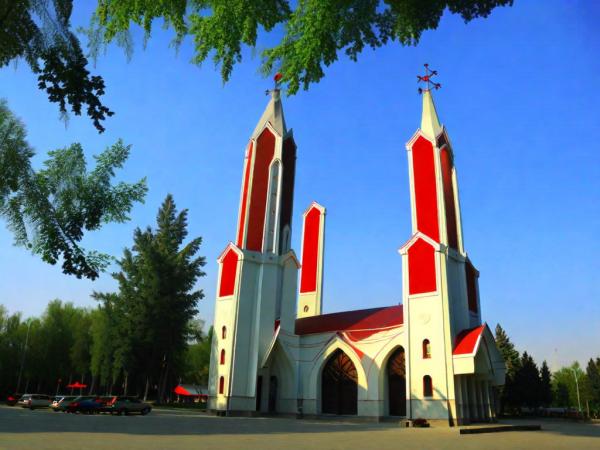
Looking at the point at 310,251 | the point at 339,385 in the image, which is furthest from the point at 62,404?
the point at 310,251

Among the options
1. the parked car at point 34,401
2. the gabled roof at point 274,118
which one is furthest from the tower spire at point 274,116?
the parked car at point 34,401

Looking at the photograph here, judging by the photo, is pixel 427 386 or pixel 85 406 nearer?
pixel 427 386

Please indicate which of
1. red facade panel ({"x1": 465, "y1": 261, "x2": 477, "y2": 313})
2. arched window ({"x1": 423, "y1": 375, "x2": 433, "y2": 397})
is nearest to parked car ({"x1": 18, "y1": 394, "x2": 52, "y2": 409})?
arched window ({"x1": 423, "y1": 375, "x2": 433, "y2": 397})

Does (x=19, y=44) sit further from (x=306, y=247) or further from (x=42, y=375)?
(x=42, y=375)

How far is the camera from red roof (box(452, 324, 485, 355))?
2391 cm

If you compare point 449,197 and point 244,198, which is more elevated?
point 244,198

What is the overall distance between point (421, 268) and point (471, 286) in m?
4.21

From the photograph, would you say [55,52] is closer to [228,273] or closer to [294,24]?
[294,24]

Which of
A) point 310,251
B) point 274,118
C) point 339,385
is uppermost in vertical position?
point 274,118

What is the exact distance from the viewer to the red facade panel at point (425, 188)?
92.4 feet

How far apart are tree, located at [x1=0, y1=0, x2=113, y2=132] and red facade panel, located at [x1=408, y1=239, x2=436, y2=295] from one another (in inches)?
876

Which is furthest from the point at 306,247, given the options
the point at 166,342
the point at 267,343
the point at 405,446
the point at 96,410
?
the point at 405,446

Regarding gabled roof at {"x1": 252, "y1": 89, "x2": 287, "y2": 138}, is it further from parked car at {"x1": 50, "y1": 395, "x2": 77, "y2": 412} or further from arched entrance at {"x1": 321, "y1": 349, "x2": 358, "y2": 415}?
parked car at {"x1": 50, "y1": 395, "x2": 77, "y2": 412}

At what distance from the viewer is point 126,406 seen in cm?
2752
